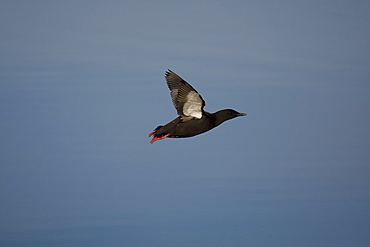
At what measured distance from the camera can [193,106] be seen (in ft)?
40.1

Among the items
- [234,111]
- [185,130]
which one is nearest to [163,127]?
[185,130]

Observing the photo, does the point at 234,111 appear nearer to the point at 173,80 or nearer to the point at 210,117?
the point at 210,117

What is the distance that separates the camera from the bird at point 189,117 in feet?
39.7

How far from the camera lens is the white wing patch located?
39.5 ft

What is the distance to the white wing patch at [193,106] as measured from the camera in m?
12.0

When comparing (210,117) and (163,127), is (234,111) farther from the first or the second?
(163,127)

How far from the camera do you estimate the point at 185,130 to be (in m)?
12.3

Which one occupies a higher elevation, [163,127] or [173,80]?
[173,80]

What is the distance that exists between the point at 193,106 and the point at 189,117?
294 mm

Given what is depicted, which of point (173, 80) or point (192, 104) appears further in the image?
point (173, 80)

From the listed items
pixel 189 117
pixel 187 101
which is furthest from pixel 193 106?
pixel 189 117

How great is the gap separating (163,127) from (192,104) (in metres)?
0.93

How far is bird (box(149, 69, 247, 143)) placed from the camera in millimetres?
12086

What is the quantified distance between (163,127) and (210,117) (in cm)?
101
